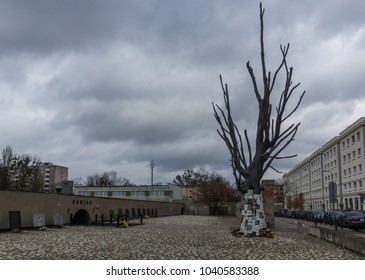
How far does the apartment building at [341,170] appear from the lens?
223ft

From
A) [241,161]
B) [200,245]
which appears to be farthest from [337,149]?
[200,245]

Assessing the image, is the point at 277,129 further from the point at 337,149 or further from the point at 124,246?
the point at 337,149

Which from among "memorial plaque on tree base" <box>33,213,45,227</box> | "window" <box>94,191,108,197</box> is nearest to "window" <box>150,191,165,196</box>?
"window" <box>94,191,108,197</box>

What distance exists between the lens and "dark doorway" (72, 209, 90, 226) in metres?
30.4

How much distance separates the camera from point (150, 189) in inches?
3327

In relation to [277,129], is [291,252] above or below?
below

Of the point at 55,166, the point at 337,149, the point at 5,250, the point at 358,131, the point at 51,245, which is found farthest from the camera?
the point at 55,166

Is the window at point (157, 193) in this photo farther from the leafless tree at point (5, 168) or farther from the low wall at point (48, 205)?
the low wall at point (48, 205)

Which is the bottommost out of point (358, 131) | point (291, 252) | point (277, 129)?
point (291, 252)

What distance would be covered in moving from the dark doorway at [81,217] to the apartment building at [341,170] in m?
25.3

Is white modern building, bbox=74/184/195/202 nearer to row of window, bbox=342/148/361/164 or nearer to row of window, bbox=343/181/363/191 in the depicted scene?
row of window, bbox=343/181/363/191

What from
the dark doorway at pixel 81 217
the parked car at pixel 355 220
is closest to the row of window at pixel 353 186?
the parked car at pixel 355 220

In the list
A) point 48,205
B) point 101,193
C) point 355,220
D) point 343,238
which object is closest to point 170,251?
point 343,238

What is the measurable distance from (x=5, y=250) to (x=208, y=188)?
57.7m
